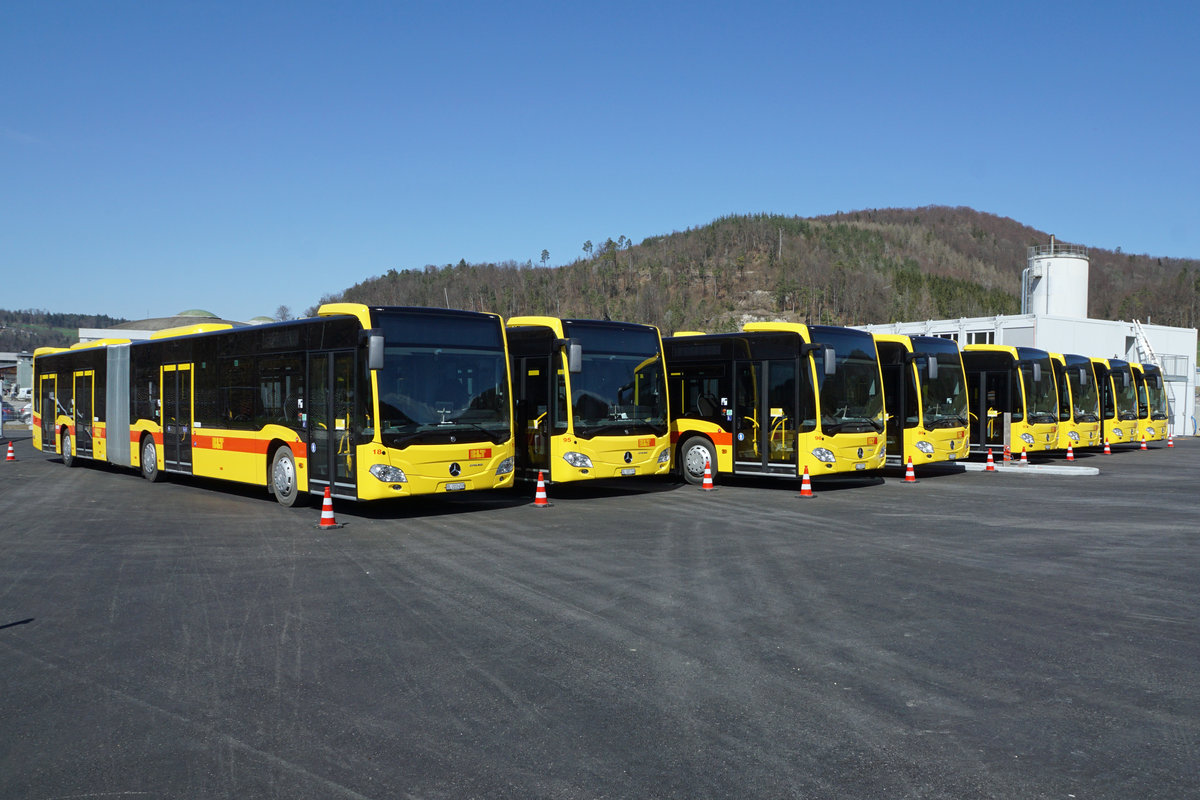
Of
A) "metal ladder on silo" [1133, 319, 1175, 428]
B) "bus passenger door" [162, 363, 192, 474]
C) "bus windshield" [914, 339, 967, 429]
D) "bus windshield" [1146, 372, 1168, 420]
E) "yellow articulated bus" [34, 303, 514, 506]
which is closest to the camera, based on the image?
"yellow articulated bus" [34, 303, 514, 506]

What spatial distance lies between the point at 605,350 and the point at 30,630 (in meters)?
11.2

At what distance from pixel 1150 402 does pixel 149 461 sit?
3091 centimetres

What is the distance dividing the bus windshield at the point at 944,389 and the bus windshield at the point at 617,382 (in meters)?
6.80

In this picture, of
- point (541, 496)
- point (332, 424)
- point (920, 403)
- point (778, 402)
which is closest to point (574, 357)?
point (541, 496)

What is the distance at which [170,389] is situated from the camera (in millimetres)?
19438

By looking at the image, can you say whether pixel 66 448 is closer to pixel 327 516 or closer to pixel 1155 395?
pixel 327 516

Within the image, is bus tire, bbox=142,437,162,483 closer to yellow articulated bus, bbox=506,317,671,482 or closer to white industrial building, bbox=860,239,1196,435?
yellow articulated bus, bbox=506,317,671,482

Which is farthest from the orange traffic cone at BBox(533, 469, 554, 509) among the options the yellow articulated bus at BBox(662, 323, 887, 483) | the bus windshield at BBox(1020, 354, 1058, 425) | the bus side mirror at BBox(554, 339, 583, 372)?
the bus windshield at BBox(1020, 354, 1058, 425)

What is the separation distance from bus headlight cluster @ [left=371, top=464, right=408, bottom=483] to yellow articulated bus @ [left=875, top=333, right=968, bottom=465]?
11.6m

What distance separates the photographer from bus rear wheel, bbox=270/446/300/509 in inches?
615

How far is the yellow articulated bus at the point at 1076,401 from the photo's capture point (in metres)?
27.1

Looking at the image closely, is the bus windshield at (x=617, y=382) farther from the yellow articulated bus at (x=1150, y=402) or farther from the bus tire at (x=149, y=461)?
the yellow articulated bus at (x=1150, y=402)

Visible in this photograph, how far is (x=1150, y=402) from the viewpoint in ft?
108

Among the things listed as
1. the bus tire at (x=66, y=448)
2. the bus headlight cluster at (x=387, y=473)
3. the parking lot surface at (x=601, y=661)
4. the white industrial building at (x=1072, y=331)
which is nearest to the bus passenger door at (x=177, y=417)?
the parking lot surface at (x=601, y=661)
